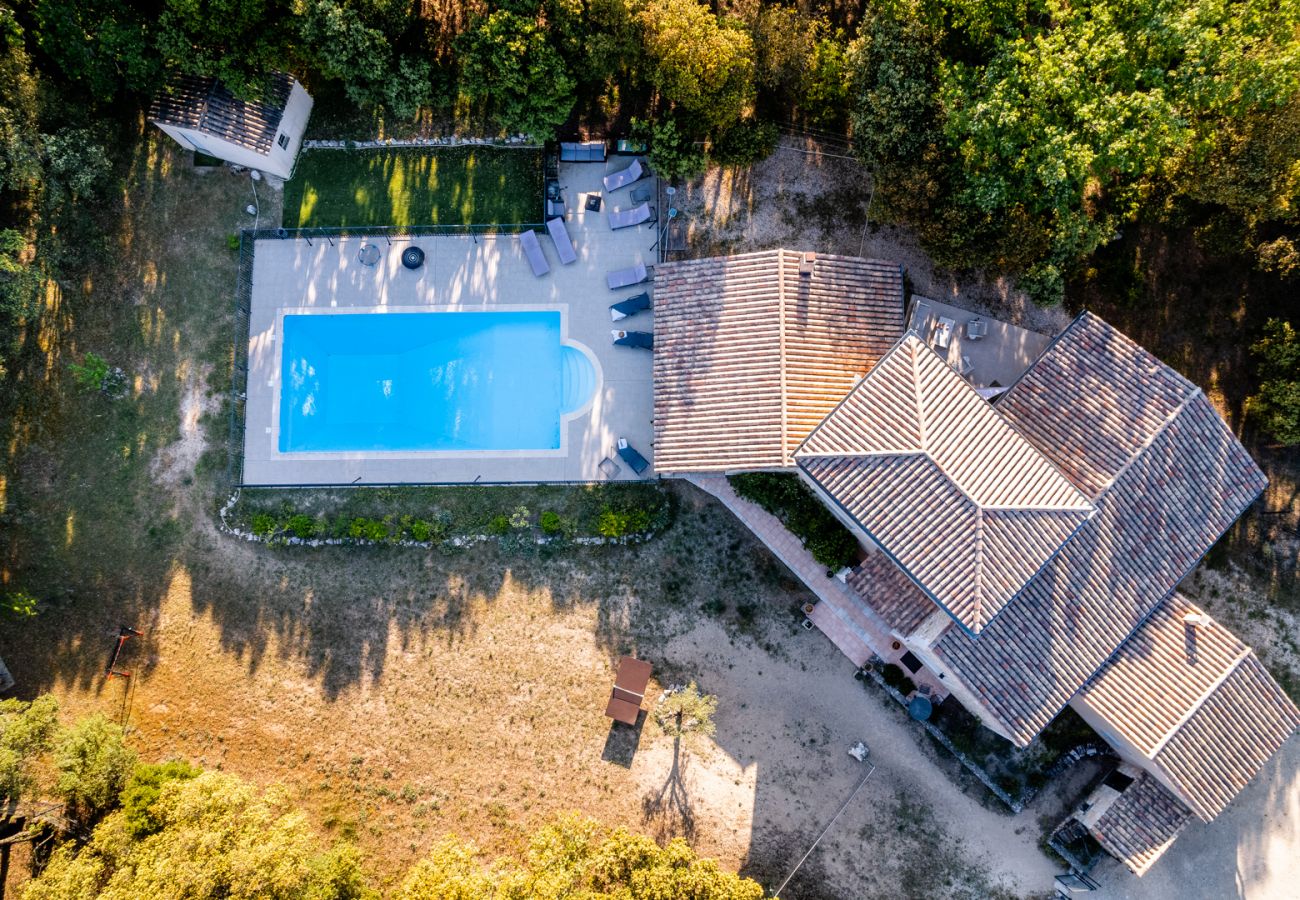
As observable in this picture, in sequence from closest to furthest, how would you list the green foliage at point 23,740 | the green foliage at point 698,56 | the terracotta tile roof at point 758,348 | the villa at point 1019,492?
the villa at point 1019,492
the terracotta tile roof at point 758,348
the green foliage at point 23,740
the green foliage at point 698,56

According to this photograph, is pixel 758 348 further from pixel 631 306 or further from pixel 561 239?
pixel 561 239

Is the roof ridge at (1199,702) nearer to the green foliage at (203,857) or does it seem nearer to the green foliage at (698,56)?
the green foliage at (698,56)

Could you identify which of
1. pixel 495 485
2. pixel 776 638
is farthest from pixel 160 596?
pixel 776 638

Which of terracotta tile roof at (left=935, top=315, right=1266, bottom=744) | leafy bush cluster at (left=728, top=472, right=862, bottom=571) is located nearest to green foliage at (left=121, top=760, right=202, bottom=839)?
leafy bush cluster at (left=728, top=472, right=862, bottom=571)

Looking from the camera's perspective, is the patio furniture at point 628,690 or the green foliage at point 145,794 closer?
the green foliage at point 145,794

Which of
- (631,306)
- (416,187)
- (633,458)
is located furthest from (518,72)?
(633,458)

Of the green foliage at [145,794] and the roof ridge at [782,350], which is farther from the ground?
the roof ridge at [782,350]

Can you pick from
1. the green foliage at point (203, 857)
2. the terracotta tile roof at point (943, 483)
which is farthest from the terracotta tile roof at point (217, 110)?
the terracotta tile roof at point (943, 483)
